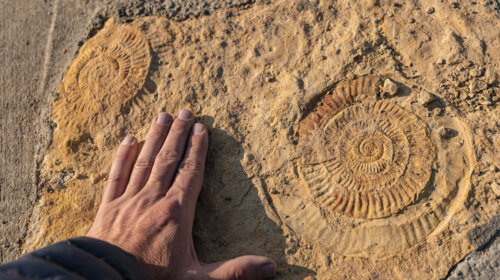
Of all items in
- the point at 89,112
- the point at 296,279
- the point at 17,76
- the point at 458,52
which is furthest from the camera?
the point at 17,76

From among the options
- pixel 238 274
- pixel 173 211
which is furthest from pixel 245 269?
pixel 173 211

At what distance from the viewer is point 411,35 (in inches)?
85.9

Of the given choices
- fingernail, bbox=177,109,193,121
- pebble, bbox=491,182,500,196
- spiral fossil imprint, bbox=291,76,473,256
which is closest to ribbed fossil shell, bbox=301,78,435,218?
spiral fossil imprint, bbox=291,76,473,256

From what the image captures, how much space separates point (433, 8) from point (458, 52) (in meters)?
0.30

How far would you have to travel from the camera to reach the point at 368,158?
6.50 feet

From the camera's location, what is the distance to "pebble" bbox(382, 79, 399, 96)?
6.66 feet

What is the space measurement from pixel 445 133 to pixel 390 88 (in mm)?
341

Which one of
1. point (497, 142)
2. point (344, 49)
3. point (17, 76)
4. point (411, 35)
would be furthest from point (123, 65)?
point (497, 142)

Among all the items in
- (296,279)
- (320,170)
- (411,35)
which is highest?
(411,35)

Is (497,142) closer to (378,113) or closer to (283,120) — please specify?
(378,113)

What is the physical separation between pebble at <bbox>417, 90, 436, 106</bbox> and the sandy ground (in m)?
Answer: 0.01

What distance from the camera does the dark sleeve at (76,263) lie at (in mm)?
1240

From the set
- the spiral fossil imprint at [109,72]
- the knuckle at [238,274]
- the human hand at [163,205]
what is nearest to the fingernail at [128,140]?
the human hand at [163,205]

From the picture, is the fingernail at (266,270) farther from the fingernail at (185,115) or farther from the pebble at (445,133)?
the pebble at (445,133)
